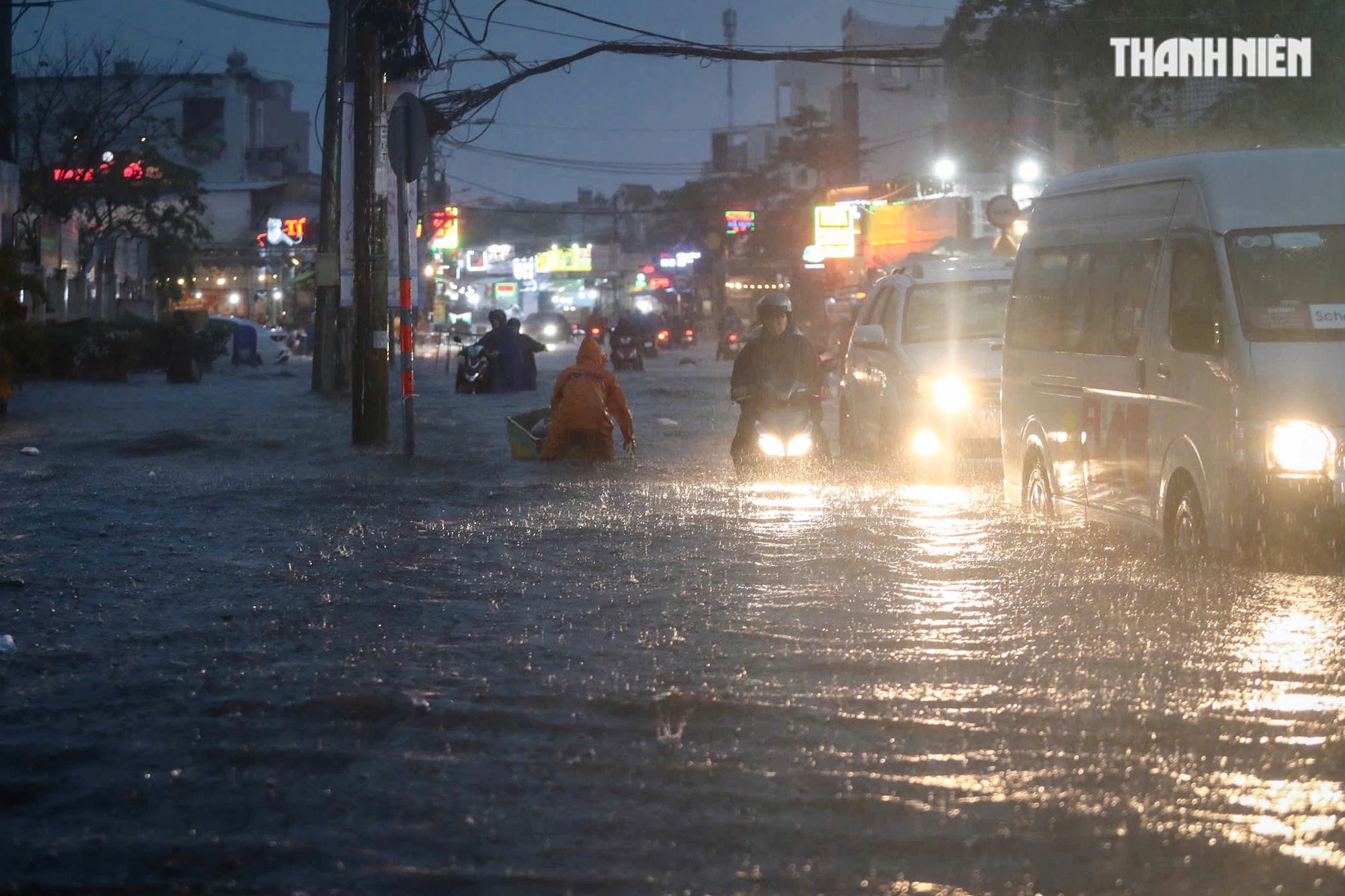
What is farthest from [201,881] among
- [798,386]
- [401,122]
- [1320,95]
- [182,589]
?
[1320,95]

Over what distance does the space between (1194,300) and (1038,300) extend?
7.26ft

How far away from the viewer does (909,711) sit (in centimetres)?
557

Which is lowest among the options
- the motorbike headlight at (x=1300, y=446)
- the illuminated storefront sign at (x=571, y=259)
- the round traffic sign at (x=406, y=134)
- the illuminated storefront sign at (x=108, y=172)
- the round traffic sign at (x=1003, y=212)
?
the motorbike headlight at (x=1300, y=446)

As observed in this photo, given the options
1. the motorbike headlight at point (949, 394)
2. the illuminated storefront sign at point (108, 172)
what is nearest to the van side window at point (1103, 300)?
the motorbike headlight at point (949, 394)

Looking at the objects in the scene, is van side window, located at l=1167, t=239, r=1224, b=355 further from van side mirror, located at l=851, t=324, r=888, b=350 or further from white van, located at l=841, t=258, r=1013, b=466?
van side mirror, located at l=851, t=324, r=888, b=350

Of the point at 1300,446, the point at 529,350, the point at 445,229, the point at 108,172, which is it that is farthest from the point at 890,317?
the point at 445,229

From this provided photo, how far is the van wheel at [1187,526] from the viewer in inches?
332

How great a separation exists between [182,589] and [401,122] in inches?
294

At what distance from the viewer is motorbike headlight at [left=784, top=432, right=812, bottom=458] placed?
43.8 feet

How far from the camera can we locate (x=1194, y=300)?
8609mm

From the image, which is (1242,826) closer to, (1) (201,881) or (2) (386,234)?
(1) (201,881)

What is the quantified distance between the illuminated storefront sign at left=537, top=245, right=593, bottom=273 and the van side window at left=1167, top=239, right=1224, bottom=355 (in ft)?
362

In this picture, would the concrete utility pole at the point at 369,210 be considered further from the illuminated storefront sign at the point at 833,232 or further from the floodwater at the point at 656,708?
the illuminated storefront sign at the point at 833,232

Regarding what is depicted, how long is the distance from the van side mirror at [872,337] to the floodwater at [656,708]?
3.02 meters
